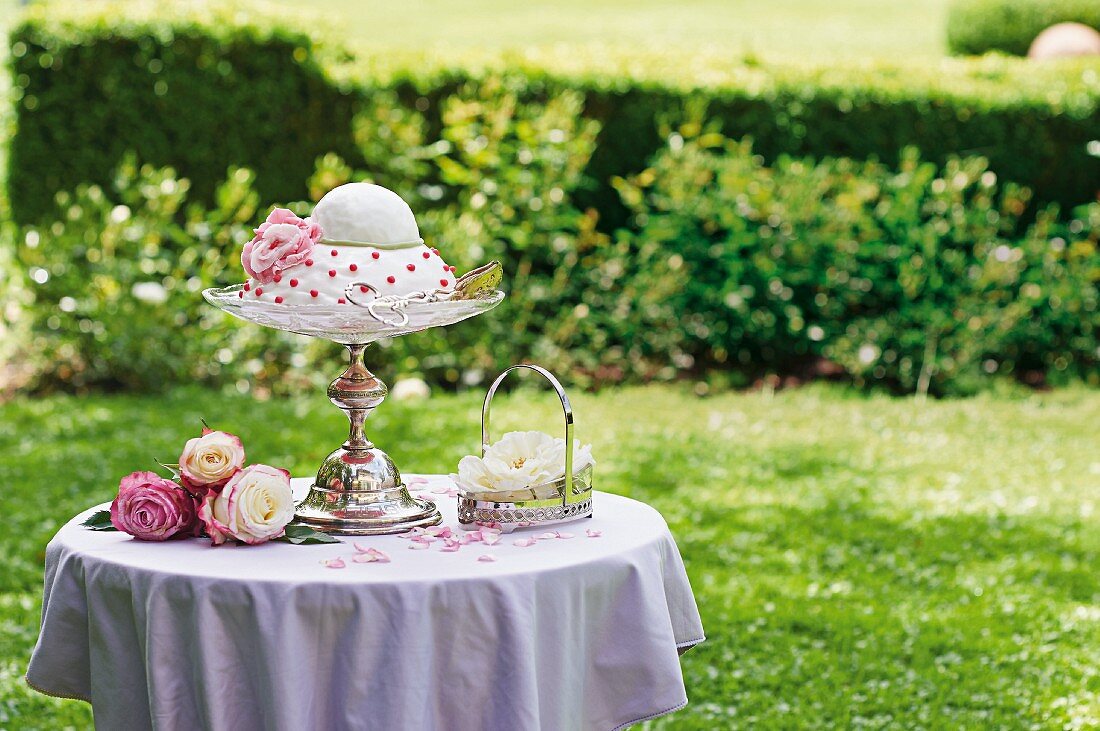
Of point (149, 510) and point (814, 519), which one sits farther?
point (814, 519)

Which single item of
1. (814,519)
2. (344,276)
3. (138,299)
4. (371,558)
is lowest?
(814,519)

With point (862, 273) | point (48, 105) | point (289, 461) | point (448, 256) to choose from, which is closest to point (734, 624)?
point (289, 461)

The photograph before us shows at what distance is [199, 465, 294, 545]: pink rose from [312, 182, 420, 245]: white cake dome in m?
0.48

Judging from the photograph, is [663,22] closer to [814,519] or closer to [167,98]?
→ [167,98]

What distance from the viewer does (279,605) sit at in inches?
88.0

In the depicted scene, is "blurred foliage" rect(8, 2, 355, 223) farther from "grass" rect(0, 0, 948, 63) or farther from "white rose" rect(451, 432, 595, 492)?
"grass" rect(0, 0, 948, 63)

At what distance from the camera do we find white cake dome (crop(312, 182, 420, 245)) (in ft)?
8.38

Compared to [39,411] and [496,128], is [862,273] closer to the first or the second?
[496,128]

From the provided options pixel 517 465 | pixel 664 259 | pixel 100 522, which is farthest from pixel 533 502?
pixel 664 259

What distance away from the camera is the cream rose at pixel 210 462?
2502mm

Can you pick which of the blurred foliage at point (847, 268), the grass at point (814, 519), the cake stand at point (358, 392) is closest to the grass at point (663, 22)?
the blurred foliage at point (847, 268)

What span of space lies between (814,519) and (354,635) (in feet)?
11.4

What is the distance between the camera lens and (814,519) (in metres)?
5.42

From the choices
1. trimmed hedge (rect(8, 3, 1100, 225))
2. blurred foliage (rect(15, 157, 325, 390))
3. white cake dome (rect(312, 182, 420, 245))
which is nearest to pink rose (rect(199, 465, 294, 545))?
white cake dome (rect(312, 182, 420, 245))
